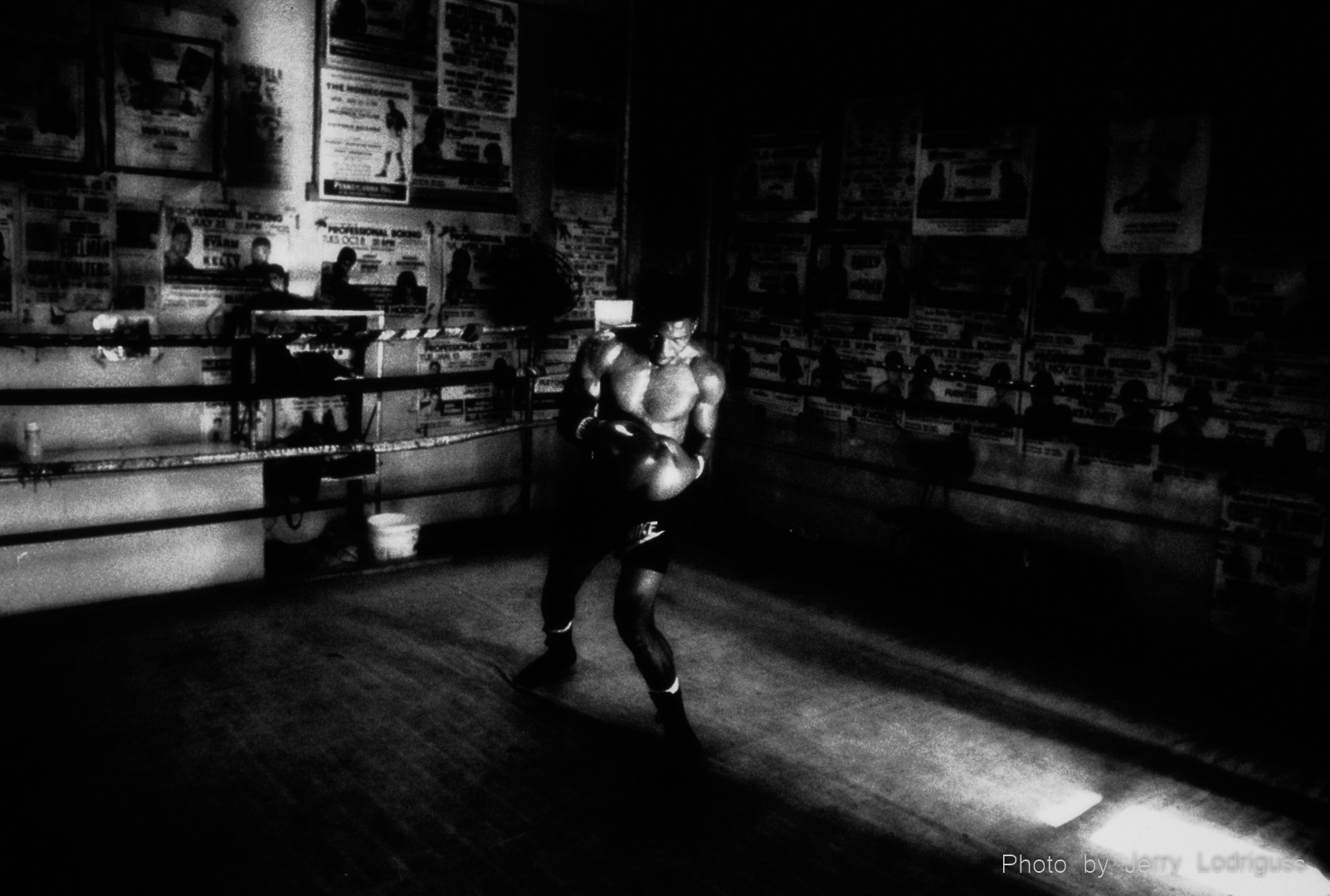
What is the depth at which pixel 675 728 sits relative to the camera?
374cm

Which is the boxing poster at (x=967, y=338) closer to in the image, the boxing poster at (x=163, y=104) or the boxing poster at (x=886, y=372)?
the boxing poster at (x=886, y=372)

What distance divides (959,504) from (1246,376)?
1661 millimetres

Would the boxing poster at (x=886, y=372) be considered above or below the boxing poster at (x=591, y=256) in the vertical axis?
below

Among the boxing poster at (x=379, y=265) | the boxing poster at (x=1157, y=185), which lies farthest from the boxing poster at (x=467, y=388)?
the boxing poster at (x=1157, y=185)

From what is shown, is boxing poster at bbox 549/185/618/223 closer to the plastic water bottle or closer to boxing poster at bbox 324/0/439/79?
boxing poster at bbox 324/0/439/79

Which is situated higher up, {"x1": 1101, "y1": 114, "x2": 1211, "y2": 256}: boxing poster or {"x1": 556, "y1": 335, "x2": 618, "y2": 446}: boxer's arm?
{"x1": 1101, "y1": 114, "x2": 1211, "y2": 256}: boxing poster

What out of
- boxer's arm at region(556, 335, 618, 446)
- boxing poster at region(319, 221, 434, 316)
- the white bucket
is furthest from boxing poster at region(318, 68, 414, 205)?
boxer's arm at region(556, 335, 618, 446)

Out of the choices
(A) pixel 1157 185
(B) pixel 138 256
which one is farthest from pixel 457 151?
(A) pixel 1157 185

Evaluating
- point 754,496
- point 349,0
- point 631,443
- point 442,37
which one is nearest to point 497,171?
point 442,37

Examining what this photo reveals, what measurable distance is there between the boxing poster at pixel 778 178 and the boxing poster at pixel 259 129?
9.38 feet

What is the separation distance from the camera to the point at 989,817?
3.52 metres

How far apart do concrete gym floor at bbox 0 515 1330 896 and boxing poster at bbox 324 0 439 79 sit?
289 cm

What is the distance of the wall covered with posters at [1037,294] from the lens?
4746 mm

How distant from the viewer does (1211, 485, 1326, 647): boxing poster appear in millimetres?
4711
